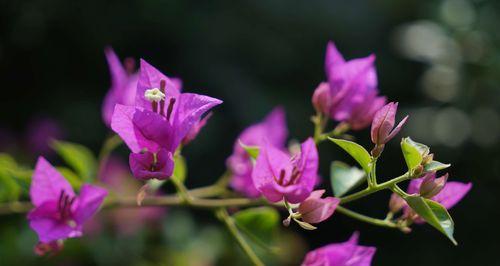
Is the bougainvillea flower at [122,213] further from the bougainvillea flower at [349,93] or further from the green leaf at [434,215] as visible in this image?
the green leaf at [434,215]

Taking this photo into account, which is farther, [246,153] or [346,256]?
[246,153]

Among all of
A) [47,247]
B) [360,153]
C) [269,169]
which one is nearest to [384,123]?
[360,153]

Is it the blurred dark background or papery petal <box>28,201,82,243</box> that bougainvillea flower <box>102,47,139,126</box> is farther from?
the blurred dark background

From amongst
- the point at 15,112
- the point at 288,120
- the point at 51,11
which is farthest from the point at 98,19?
the point at 288,120

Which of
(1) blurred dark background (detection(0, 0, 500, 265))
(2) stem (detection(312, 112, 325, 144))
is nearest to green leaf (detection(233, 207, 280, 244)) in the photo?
(2) stem (detection(312, 112, 325, 144))

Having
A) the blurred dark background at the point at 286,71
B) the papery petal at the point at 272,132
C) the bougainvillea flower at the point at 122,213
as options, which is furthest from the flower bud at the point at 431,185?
the blurred dark background at the point at 286,71

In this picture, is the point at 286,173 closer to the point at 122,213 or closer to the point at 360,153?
the point at 360,153
